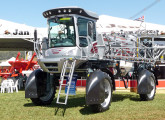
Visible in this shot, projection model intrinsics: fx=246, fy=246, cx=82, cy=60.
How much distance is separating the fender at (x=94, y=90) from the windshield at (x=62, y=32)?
1.62 m

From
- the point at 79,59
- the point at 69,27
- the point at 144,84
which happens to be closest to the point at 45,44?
the point at 69,27

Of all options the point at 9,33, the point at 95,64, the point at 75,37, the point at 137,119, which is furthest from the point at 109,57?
the point at 9,33

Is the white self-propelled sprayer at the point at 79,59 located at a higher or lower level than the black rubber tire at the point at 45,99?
higher

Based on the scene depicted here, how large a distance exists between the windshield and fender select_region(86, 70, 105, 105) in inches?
63.7

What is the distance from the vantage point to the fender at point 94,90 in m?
7.62

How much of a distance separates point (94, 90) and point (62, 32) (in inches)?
100

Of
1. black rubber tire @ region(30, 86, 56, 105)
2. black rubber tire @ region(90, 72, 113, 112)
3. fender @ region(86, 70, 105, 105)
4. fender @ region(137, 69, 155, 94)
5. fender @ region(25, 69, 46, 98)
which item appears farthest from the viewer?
fender @ region(137, 69, 155, 94)

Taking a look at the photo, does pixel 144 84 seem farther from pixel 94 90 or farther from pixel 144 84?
pixel 94 90

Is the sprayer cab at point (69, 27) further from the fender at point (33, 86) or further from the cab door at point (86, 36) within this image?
the fender at point (33, 86)

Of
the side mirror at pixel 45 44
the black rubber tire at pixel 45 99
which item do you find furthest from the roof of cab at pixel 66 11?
the black rubber tire at pixel 45 99

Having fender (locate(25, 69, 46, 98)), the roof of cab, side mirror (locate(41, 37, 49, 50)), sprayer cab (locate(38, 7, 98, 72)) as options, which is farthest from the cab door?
fender (locate(25, 69, 46, 98))

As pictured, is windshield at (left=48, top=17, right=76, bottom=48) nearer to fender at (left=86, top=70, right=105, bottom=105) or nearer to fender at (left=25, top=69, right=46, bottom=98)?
fender at (left=25, top=69, right=46, bottom=98)

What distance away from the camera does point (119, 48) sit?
1041cm

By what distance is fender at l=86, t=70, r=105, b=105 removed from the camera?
300 inches
